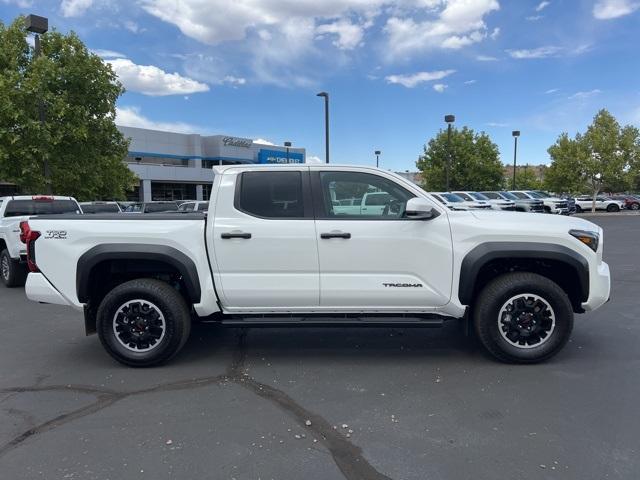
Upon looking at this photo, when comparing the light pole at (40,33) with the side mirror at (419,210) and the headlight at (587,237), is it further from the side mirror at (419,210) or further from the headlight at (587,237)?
the headlight at (587,237)

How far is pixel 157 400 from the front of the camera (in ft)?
13.3

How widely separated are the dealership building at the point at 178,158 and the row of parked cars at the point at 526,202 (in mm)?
23540

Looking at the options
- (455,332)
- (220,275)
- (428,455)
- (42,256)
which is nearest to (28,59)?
(42,256)

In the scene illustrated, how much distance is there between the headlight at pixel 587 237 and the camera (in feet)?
14.9

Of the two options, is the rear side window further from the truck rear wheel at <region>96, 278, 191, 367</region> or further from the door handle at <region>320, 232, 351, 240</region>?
the door handle at <region>320, 232, 351, 240</region>

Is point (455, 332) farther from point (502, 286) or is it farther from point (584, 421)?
point (584, 421)

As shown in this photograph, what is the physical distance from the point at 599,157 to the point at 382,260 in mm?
42541

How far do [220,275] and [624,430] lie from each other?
3.36 m

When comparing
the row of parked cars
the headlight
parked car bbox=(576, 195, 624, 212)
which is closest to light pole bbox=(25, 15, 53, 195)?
the row of parked cars

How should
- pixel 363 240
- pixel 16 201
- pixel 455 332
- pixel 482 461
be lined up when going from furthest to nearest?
1. pixel 16 201
2. pixel 455 332
3. pixel 363 240
4. pixel 482 461

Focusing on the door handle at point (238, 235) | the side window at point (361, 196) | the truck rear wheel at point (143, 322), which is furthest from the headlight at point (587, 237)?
the truck rear wheel at point (143, 322)

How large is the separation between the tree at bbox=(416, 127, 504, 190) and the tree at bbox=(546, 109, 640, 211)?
521 centimetres

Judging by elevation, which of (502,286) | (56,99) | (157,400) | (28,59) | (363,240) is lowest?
(157,400)

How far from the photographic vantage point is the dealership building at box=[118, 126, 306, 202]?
4819 centimetres
